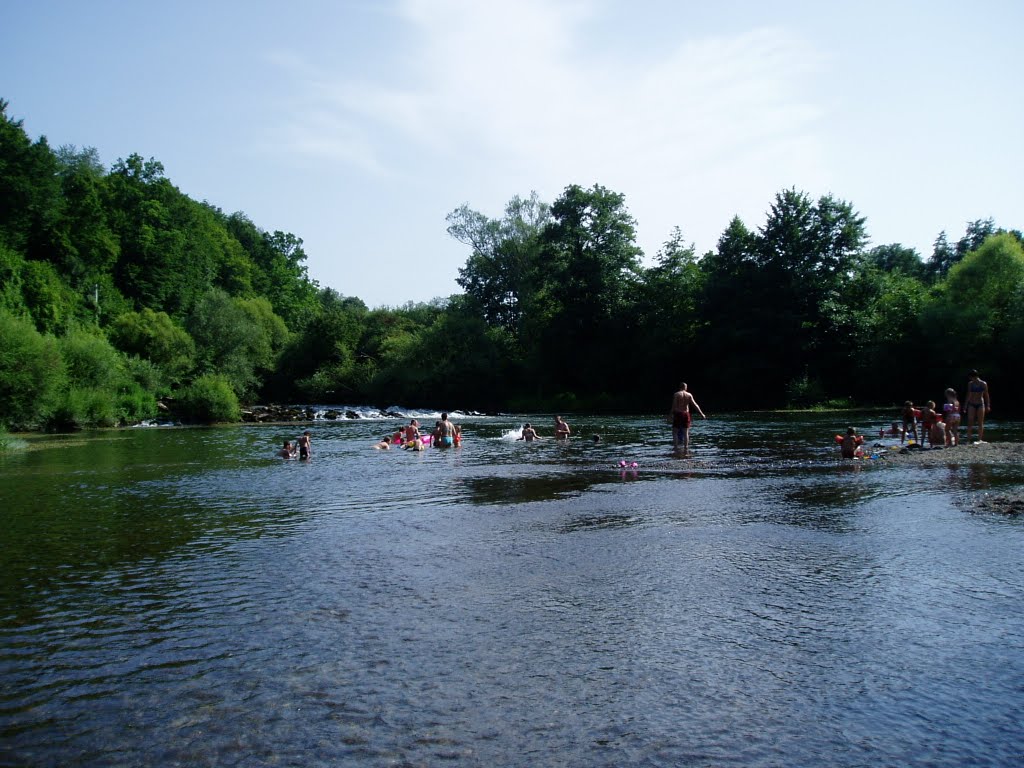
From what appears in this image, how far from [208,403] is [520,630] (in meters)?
52.9

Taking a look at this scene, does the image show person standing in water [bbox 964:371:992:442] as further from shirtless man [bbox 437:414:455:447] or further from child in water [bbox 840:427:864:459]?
shirtless man [bbox 437:414:455:447]

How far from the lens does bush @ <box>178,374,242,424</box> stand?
→ 184 ft

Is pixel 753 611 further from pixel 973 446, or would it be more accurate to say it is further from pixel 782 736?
pixel 973 446

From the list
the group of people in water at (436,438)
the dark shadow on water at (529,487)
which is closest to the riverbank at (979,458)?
the dark shadow on water at (529,487)

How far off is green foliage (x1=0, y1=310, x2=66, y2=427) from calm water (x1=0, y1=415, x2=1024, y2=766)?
28200 mm

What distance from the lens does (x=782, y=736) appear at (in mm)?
5934

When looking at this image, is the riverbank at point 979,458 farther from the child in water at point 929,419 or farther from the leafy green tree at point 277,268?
the leafy green tree at point 277,268

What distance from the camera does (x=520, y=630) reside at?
845cm

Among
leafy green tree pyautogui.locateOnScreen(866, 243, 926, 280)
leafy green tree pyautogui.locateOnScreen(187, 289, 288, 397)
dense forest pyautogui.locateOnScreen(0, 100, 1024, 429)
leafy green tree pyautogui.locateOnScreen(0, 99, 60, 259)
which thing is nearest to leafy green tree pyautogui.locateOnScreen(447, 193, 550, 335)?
dense forest pyautogui.locateOnScreen(0, 100, 1024, 429)

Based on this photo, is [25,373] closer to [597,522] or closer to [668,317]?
[597,522]

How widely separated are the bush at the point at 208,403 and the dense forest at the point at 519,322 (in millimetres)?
159

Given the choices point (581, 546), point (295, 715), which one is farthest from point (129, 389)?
point (295, 715)

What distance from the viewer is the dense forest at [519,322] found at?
5319cm

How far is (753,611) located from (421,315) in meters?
83.4
